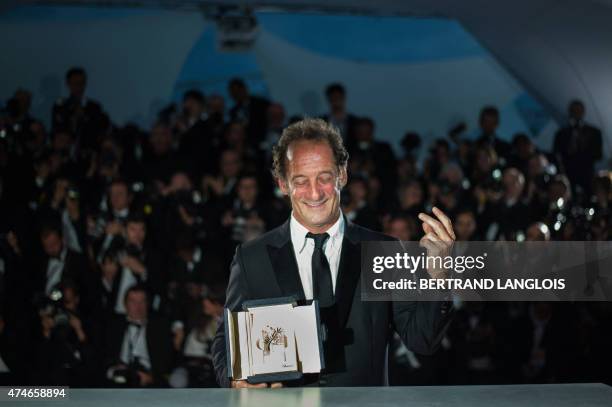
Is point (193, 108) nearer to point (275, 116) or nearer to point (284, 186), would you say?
point (275, 116)

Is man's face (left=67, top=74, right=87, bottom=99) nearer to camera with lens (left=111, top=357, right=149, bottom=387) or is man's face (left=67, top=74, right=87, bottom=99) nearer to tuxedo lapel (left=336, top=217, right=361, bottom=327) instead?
camera with lens (left=111, top=357, right=149, bottom=387)

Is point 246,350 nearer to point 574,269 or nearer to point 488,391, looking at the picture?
point 488,391

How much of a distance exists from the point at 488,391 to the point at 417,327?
0.51 m

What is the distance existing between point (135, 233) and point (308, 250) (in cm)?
310

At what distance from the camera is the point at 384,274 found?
216 cm

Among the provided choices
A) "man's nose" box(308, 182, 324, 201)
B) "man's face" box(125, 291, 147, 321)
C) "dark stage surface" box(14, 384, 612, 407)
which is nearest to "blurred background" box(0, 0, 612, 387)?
"man's face" box(125, 291, 147, 321)

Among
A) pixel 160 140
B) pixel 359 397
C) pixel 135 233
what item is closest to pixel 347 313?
pixel 359 397

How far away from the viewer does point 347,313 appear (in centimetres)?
216

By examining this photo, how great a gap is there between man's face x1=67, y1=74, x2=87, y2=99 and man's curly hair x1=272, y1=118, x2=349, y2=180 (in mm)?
4101

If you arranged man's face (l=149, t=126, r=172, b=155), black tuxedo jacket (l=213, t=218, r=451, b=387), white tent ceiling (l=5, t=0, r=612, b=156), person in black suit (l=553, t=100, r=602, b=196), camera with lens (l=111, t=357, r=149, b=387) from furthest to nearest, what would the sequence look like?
white tent ceiling (l=5, t=0, r=612, b=156)
person in black suit (l=553, t=100, r=602, b=196)
man's face (l=149, t=126, r=172, b=155)
camera with lens (l=111, t=357, r=149, b=387)
black tuxedo jacket (l=213, t=218, r=451, b=387)

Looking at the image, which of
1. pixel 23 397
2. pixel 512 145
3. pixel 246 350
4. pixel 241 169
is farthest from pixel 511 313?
pixel 23 397

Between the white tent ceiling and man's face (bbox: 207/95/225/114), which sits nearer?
man's face (bbox: 207/95/225/114)

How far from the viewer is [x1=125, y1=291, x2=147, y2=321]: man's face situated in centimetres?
484

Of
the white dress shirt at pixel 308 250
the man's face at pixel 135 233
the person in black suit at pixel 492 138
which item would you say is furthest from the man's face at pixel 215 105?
the white dress shirt at pixel 308 250
